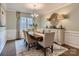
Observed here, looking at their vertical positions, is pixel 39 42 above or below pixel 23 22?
below

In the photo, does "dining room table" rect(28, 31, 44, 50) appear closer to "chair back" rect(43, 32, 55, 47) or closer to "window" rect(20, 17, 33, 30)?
"chair back" rect(43, 32, 55, 47)

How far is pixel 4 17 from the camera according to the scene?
251cm

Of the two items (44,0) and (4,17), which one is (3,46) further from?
(44,0)

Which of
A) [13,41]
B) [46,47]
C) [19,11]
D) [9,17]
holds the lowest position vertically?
[46,47]

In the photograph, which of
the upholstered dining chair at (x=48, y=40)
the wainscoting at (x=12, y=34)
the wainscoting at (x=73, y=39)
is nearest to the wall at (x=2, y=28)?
the wainscoting at (x=12, y=34)

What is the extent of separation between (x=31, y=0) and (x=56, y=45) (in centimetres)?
221

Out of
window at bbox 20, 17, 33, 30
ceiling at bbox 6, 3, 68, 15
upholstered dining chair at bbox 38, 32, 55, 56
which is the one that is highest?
ceiling at bbox 6, 3, 68, 15

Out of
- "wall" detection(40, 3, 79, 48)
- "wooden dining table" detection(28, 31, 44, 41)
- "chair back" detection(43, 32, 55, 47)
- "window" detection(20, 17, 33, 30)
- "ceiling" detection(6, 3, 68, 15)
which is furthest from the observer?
"wooden dining table" detection(28, 31, 44, 41)

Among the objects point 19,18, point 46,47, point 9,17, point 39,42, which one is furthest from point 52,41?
point 9,17

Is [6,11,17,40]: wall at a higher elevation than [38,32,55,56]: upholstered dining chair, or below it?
higher

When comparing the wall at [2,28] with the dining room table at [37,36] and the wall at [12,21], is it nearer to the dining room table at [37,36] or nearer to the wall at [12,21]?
the wall at [12,21]

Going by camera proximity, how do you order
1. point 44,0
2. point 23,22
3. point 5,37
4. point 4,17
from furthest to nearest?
1. point 5,37
2. point 4,17
3. point 23,22
4. point 44,0

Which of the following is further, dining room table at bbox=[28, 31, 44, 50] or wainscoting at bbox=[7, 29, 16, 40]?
dining room table at bbox=[28, 31, 44, 50]

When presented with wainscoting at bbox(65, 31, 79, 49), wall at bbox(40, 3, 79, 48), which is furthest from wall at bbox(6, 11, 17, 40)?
wainscoting at bbox(65, 31, 79, 49)
